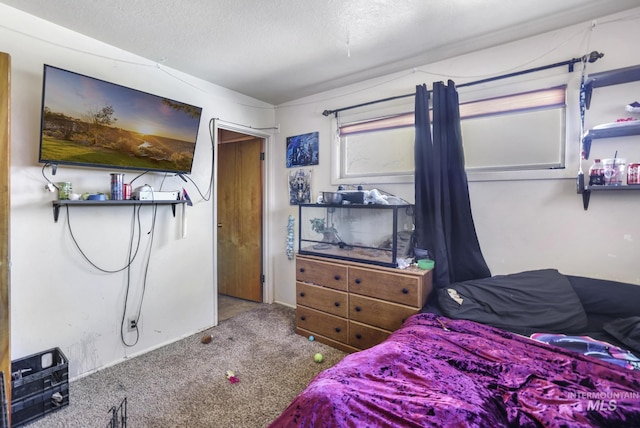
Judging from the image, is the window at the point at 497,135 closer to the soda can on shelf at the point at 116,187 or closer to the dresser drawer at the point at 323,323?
the dresser drawer at the point at 323,323

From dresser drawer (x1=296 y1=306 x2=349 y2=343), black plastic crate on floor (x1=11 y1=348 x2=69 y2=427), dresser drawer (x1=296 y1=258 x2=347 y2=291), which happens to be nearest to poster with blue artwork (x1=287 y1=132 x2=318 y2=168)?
dresser drawer (x1=296 y1=258 x2=347 y2=291)

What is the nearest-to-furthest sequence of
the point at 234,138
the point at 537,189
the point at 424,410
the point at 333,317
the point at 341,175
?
1. the point at 424,410
2. the point at 537,189
3. the point at 333,317
4. the point at 341,175
5. the point at 234,138

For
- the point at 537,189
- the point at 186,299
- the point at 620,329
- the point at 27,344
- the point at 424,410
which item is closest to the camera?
the point at 424,410

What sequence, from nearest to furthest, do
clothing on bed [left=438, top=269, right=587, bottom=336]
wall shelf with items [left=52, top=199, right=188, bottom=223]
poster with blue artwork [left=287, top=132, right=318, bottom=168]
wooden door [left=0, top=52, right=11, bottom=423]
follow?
1. wooden door [left=0, top=52, right=11, bottom=423]
2. clothing on bed [left=438, top=269, right=587, bottom=336]
3. wall shelf with items [left=52, top=199, right=188, bottom=223]
4. poster with blue artwork [left=287, top=132, right=318, bottom=168]

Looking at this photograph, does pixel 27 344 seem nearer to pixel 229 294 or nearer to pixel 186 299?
pixel 186 299

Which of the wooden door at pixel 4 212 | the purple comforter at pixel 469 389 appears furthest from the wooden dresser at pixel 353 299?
the wooden door at pixel 4 212

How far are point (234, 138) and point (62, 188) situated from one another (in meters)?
2.07

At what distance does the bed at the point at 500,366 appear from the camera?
957 millimetres

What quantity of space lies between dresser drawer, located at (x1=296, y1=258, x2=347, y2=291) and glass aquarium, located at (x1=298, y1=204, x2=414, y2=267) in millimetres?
101

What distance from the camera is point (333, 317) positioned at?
7.96 feet

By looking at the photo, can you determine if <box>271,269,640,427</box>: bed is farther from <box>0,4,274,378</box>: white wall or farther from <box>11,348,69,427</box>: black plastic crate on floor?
<box>0,4,274,378</box>: white wall

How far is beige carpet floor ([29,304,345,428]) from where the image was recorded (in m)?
1.66

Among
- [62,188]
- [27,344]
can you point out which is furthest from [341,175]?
[27,344]

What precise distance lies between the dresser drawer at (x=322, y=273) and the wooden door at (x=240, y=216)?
43.0 inches
